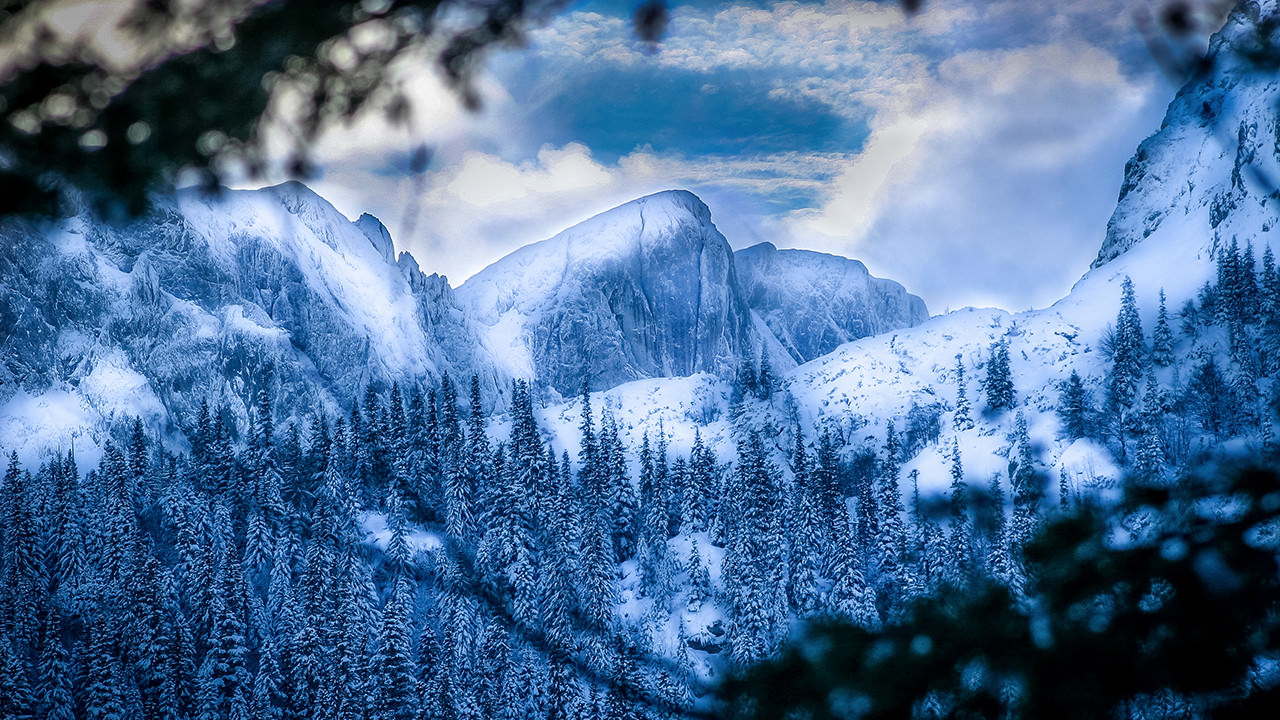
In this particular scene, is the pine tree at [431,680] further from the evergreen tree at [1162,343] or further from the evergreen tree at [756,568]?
the evergreen tree at [1162,343]

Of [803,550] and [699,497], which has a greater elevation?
[699,497]

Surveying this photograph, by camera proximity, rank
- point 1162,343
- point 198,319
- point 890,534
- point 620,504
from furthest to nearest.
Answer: point 198,319 < point 1162,343 < point 620,504 < point 890,534

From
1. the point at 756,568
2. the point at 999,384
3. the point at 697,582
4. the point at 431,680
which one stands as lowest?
the point at 431,680

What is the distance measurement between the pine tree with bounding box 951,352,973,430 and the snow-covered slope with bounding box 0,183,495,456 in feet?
236

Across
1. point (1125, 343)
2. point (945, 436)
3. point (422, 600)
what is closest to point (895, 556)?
point (422, 600)

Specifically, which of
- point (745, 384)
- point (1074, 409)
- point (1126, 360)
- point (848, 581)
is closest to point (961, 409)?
point (1074, 409)

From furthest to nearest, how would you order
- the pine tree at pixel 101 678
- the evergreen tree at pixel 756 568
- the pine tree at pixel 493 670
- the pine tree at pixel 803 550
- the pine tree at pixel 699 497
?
the pine tree at pixel 699 497 < the pine tree at pixel 803 550 < the evergreen tree at pixel 756 568 < the pine tree at pixel 493 670 < the pine tree at pixel 101 678

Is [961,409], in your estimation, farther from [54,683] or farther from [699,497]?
[54,683]

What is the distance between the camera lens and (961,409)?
9881 centimetres

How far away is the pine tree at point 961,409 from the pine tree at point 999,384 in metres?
2.27

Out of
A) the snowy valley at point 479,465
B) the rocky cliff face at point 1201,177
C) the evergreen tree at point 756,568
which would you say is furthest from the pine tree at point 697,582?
the rocky cliff face at point 1201,177

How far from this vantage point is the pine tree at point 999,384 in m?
96.3

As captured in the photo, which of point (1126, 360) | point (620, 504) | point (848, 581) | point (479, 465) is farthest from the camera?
point (1126, 360)

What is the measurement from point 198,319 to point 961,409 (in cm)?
9079
